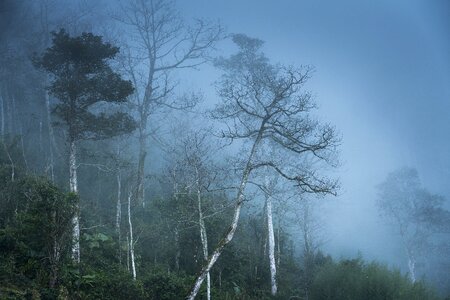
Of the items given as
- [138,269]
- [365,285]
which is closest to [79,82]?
[138,269]

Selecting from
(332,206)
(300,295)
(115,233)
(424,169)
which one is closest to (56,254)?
(115,233)

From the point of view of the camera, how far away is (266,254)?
18109 millimetres

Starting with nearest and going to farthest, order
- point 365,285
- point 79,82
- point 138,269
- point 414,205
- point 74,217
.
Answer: point 74,217 → point 365,285 → point 79,82 → point 138,269 → point 414,205

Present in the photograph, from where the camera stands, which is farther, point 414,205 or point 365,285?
point 414,205

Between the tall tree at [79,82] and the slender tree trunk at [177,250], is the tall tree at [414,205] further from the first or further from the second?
the tall tree at [79,82]

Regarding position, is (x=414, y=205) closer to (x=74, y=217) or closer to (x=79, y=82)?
(x=74, y=217)

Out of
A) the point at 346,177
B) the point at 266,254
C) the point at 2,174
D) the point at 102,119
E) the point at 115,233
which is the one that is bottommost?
the point at 266,254

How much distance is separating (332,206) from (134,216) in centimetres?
6464

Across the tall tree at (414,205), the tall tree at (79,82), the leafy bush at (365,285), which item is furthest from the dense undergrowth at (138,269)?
the tall tree at (414,205)

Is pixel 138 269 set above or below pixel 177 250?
below

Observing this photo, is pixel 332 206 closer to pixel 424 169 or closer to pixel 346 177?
pixel 346 177

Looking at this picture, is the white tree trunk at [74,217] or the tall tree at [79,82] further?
the tall tree at [79,82]

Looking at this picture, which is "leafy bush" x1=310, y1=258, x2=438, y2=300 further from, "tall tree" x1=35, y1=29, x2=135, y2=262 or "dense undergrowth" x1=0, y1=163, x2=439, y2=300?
"tall tree" x1=35, y1=29, x2=135, y2=262

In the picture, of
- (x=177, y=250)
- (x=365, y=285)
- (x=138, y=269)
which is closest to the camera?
(x=365, y=285)
